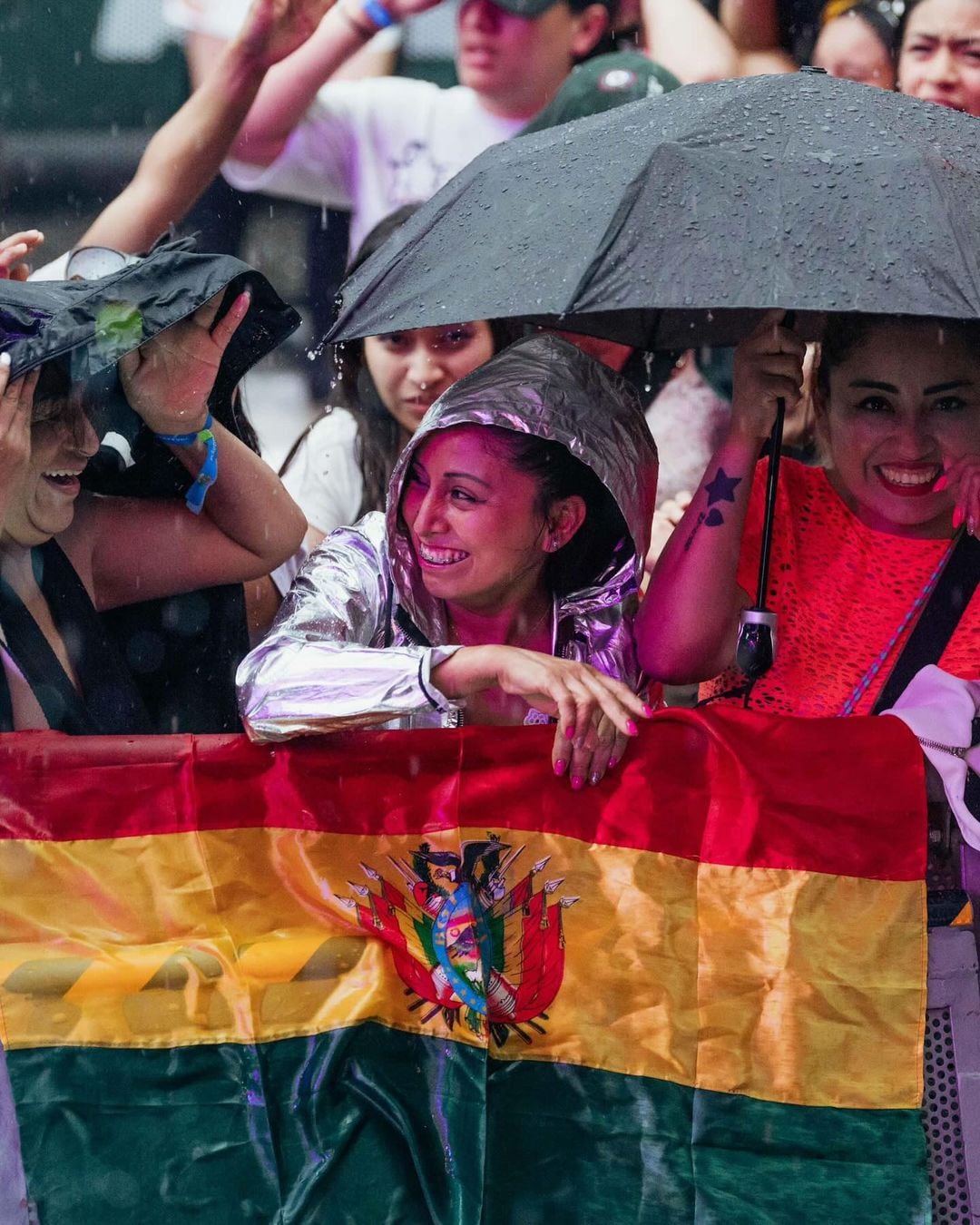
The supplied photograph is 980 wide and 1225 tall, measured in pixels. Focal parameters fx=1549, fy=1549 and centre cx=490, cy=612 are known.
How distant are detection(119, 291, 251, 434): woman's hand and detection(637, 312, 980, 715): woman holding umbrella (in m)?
0.93

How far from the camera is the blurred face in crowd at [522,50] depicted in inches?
194

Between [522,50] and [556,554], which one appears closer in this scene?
[556,554]

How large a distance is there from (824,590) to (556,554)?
546 millimetres

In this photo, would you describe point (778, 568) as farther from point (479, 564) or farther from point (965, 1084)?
point (965, 1084)

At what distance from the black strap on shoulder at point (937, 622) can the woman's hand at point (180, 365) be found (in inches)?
54.9

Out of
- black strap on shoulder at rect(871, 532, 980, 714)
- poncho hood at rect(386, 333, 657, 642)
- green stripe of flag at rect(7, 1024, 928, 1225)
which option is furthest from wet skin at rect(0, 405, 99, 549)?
black strap on shoulder at rect(871, 532, 980, 714)

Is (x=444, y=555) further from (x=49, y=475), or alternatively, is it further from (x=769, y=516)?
(x=49, y=475)

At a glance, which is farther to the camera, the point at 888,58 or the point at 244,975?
the point at 888,58

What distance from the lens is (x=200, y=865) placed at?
262 centimetres

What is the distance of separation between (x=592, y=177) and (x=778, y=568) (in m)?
0.92

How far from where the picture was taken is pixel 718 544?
9.55 feet

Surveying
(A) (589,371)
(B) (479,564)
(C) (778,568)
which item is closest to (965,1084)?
(C) (778,568)

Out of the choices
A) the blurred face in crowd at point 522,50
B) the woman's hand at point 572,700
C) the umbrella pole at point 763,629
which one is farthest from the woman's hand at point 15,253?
the blurred face in crowd at point 522,50

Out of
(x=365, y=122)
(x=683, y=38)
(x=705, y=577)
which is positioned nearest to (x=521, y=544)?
(x=705, y=577)
